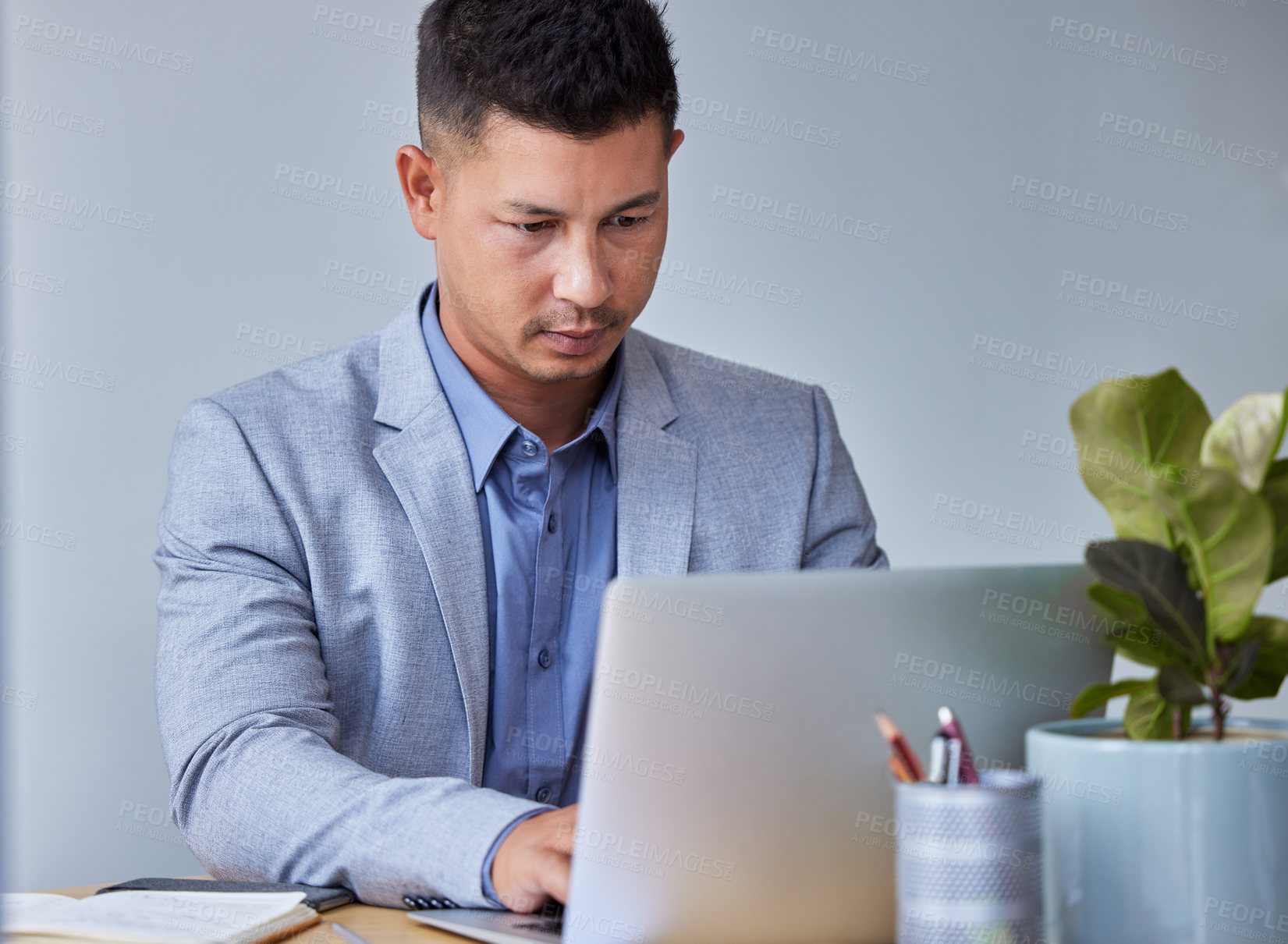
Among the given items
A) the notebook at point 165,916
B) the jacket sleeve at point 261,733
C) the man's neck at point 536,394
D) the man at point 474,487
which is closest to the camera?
the notebook at point 165,916

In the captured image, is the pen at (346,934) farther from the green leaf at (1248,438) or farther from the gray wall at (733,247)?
the gray wall at (733,247)

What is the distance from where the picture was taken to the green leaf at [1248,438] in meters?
0.77

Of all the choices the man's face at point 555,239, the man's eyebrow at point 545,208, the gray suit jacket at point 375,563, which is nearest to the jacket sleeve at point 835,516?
the gray suit jacket at point 375,563

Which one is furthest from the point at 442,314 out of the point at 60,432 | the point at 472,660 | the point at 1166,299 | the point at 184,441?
the point at 1166,299

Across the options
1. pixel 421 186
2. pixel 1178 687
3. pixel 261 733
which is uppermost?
pixel 421 186

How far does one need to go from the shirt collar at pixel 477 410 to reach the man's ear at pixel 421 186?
0.46ft

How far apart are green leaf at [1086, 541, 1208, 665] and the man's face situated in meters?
0.82

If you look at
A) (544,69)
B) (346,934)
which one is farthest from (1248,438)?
(544,69)

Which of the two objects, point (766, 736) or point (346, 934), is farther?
point (346, 934)

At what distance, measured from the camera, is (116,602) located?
7.51ft

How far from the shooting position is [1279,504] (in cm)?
81

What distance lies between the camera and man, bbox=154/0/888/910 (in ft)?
4.42

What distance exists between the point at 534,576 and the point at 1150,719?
97 centimetres

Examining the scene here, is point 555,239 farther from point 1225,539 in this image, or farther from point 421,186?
point 1225,539
